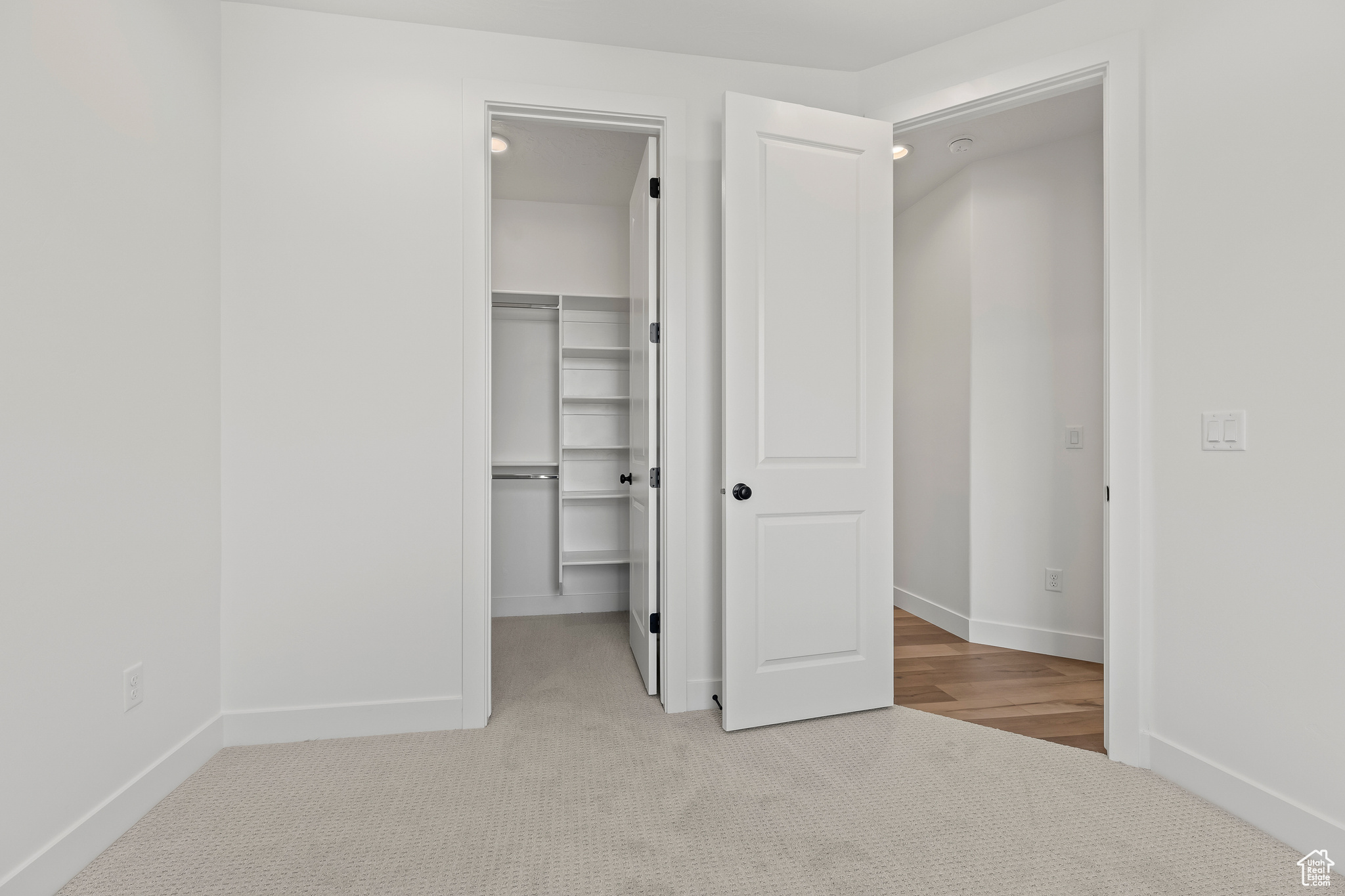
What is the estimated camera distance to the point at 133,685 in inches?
73.3

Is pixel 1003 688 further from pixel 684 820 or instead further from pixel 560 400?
pixel 560 400

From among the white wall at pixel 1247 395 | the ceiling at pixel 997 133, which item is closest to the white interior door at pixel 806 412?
the ceiling at pixel 997 133

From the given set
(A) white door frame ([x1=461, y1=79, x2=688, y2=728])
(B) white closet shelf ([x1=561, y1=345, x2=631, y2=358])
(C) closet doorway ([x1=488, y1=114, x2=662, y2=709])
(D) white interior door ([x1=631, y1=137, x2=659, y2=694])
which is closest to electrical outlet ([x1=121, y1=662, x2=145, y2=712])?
(A) white door frame ([x1=461, y1=79, x2=688, y2=728])

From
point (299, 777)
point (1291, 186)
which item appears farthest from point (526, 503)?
point (1291, 186)

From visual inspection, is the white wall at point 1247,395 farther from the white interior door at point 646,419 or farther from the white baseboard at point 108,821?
the white baseboard at point 108,821

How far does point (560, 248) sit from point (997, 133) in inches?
97.2

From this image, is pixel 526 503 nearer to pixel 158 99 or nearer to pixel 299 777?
pixel 299 777

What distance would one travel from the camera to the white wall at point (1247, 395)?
5.40 ft

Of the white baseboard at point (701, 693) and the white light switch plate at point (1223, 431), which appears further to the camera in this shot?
the white baseboard at point (701, 693)

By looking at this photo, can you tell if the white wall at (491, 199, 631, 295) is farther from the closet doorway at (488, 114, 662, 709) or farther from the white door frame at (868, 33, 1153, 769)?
the white door frame at (868, 33, 1153, 769)

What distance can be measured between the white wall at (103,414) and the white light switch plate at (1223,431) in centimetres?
308

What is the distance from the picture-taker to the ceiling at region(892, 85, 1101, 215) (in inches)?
115

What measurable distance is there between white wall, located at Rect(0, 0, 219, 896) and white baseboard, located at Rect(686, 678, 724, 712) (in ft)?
5.49

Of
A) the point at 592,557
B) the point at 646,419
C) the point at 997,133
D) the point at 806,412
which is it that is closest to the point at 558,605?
the point at 592,557
